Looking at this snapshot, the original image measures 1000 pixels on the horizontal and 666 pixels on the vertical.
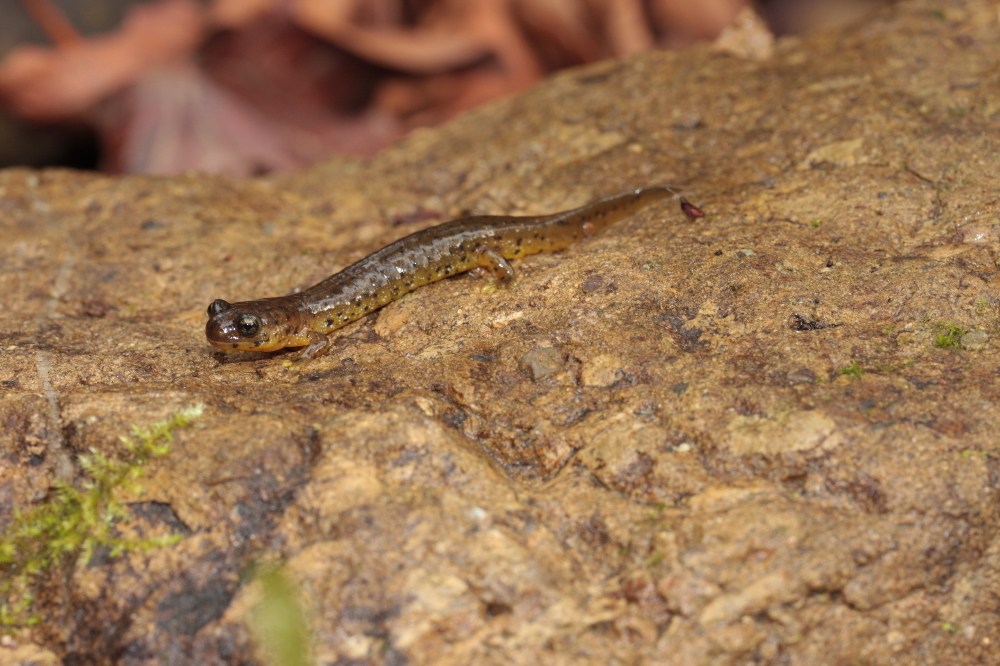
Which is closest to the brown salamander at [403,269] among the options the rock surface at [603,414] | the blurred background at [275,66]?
the rock surface at [603,414]

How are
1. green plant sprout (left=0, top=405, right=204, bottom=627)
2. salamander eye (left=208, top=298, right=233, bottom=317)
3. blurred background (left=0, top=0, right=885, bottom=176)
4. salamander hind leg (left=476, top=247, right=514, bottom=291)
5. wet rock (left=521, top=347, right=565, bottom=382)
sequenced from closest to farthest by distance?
green plant sprout (left=0, top=405, right=204, bottom=627)
wet rock (left=521, top=347, right=565, bottom=382)
salamander eye (left=208, top=298, right=233, bottom=317)
salamander hind leg (left=476, top=247, right=514, bottom=291)
blurred background (left=0, top=0, right=885, bottom=176)

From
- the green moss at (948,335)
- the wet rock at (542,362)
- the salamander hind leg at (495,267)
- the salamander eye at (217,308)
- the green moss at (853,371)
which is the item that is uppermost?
the salamander eye at (217,308)

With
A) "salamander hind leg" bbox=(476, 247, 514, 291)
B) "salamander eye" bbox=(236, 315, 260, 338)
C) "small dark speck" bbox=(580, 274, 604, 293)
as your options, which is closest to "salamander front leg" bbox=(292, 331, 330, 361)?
"salamander eye" bbox=(236, 315, 260, 338)

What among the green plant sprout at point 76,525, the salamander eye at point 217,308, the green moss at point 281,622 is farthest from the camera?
the salamander eye at point 217,308

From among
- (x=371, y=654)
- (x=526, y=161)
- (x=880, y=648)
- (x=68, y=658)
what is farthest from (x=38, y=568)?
(x=526, y=161)

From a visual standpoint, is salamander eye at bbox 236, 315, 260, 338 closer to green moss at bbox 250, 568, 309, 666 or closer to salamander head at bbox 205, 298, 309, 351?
salamander head at bbox 205, 298, 309, 351

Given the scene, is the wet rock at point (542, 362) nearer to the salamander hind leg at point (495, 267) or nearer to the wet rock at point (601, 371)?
the wet rock at point (601, 371)

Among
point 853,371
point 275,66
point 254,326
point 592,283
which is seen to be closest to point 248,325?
point 254,326
